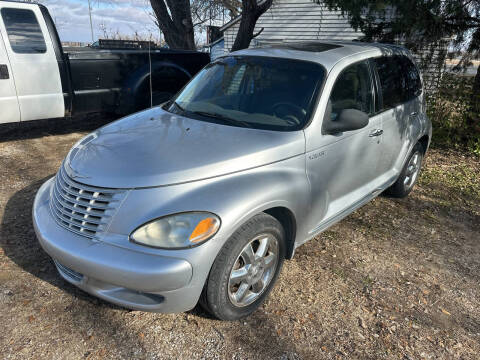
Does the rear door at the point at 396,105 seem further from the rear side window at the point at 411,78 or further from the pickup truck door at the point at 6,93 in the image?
the pickup truck door at the point at 6,93

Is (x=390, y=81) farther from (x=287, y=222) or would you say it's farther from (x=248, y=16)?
(x=248, y=16)

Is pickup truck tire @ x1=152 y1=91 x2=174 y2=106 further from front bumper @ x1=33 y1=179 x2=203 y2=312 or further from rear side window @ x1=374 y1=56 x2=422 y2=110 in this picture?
front bumper @ x1=33 y1=179 x2=203 y2=312

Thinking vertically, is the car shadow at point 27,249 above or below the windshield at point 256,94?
below

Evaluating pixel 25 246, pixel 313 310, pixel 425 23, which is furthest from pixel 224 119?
pixel 425 23

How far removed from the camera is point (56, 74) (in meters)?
5.90

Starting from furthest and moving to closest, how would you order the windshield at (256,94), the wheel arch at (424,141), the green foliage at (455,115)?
the green foliage at (455,115), the wheel arch at (424,141), the windshield at (256,94)

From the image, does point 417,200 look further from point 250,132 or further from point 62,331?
point 62,331

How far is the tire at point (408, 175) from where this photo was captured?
4797 mm

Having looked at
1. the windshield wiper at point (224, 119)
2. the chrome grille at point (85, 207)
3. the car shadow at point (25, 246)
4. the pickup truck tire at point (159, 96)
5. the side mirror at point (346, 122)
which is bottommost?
the car shadow at point (25, 246)

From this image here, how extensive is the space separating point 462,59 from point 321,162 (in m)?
5.77

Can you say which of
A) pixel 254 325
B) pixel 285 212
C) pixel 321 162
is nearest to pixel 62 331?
pixel 254 325

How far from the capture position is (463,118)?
725 centimetres

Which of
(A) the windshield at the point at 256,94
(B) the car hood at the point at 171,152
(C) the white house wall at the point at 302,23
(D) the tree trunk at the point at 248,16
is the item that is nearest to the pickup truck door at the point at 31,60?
(A) the windshield at the point at 256,94

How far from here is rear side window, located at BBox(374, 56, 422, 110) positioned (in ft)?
13.2
